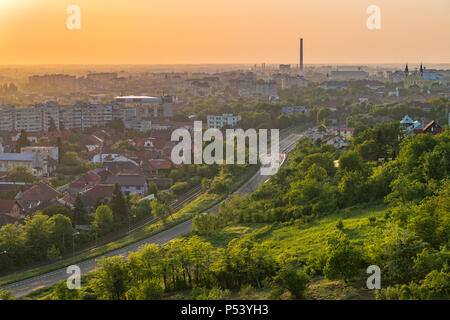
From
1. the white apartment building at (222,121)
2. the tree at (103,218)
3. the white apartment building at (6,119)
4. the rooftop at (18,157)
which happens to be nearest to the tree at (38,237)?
the tree at (103,218)

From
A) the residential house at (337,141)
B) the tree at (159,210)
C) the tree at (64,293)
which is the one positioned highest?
the residential house at (337,141)

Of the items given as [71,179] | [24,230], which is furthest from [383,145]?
[71,179]

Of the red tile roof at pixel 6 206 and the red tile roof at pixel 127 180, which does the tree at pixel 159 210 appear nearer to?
the red tile roof at pixel 127 180

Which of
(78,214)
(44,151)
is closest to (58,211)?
(78,214)

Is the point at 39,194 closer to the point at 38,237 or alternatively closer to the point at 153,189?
the point at 153,189

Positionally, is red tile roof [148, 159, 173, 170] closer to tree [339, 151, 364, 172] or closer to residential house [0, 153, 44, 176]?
residential house [0, 153, 44, 176]

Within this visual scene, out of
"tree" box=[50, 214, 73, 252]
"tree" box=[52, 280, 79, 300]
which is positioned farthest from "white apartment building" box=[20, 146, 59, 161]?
"tree" box=[52, 280, 79, 300]
